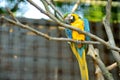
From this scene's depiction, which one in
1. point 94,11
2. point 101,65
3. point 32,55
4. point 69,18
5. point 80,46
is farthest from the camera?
point 94,11

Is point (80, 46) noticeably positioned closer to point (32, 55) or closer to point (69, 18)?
point (69, 18)

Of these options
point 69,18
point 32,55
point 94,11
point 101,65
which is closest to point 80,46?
point 69,18

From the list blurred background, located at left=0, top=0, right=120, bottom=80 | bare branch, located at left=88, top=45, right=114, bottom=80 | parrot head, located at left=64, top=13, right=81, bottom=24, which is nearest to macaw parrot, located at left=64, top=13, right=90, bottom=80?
parrot head, located at left=64, top=13, right=81, bottom=24

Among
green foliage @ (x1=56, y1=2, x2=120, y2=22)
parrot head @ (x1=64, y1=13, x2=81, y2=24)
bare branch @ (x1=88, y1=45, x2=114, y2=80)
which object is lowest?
bare branch @ (x1=88, y1=45, x2=114, y2=80)

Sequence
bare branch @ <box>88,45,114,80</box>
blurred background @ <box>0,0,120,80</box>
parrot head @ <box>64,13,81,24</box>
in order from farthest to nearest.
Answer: blurred background @ <box>0,0,120,80</box> < parrot head @ <box>64,13,81,24</box> < bare branch @ <box>88,45,114,80</box>

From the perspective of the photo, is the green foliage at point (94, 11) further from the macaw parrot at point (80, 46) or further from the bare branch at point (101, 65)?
the bare branch at point (101, 65)

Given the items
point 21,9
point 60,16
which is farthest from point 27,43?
point 60,16

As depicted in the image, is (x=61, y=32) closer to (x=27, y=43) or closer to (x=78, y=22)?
(x=27, y=43)

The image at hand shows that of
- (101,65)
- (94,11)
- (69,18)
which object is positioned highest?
(94,11)

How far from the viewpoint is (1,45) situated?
2.48m

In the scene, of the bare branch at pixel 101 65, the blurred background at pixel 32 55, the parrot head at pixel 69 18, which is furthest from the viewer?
the blurred background at pixel 32 55

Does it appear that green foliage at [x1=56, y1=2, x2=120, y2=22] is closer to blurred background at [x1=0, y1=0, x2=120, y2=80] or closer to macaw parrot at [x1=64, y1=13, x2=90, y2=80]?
blurred background at [x1=0, y1=0, x2=120, y2=80]

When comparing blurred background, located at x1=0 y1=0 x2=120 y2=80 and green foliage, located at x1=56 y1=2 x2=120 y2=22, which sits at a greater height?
green foliage, located at x1=56 y1=2 x2=120 y2=22

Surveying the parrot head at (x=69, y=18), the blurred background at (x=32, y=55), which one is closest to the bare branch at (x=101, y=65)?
the parrot head at (x=69, y=18)
